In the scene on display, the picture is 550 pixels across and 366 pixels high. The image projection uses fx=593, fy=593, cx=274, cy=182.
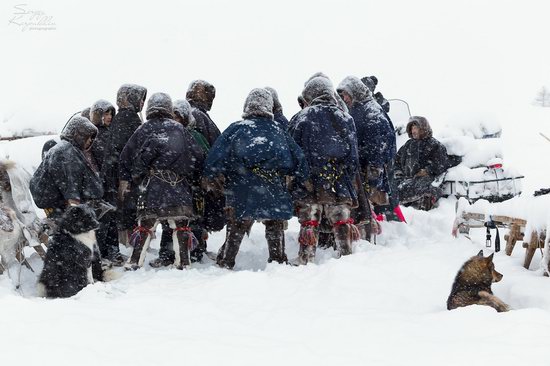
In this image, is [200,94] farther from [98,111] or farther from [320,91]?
[320,91]

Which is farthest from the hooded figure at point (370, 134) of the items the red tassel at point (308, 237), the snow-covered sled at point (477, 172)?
the snow-covered sled at point (477, 172)

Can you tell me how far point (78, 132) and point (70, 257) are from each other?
146cm

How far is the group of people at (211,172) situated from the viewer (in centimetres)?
608

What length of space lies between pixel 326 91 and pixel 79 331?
13.5 ft

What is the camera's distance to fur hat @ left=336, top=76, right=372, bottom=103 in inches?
289

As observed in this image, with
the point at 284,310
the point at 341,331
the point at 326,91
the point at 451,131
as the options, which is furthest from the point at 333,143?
the point at 451,131

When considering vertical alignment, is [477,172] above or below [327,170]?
below

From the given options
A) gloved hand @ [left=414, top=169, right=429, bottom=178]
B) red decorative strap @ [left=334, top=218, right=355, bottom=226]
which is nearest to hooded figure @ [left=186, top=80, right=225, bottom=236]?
red decorative strap @ [left=334, top=218, right=355, bottom=226]

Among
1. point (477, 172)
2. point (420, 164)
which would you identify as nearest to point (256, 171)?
point (420, 164)

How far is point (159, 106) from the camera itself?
6.30 m

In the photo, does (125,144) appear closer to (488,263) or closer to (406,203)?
(488,263)

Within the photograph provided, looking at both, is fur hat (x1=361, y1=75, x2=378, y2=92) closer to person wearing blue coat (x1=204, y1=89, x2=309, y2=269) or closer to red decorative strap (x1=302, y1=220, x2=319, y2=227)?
person wearing blue coat (x1=204, y1=89, x2=309, y2=269)

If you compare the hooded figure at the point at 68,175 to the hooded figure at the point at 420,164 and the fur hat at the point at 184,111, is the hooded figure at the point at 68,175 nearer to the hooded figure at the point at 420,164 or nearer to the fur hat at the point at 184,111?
the fur hat at the point at 184,111

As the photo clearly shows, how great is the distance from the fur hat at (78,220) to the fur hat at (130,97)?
1.88m
